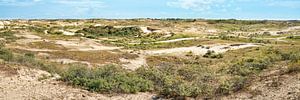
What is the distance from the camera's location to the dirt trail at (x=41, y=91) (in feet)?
93.1

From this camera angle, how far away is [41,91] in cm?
2953

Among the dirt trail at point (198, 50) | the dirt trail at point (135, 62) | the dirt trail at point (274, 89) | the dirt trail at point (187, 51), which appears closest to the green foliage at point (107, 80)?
the dirt trail at point (274, 89)

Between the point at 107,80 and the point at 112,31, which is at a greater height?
the point at 107,80

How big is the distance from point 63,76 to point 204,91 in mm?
10122

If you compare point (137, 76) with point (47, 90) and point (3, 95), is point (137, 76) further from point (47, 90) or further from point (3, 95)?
point (3, 95)

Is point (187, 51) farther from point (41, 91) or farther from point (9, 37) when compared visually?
point (41, 91)

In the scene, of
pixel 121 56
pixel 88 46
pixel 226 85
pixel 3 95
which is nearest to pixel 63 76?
pixel 3 95

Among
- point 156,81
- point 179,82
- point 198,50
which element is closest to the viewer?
point 179,82

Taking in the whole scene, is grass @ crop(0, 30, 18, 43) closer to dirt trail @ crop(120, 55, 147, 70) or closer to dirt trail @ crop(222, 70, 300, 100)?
dirt trail @ crop(120, 55, 147, 70)

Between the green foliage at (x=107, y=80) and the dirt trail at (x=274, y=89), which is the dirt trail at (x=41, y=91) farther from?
the dirt trail at (x=274, y=89)

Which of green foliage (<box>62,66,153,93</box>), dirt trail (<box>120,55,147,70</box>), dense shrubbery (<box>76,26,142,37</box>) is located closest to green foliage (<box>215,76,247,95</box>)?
green foliage (<box>62,66,153,93</box>)

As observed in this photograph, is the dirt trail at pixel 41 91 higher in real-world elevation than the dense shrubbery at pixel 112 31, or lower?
higher

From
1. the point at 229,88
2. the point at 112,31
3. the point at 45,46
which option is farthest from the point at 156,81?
the point at 112,31

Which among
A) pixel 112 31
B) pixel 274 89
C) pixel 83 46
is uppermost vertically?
pixel 274 89
